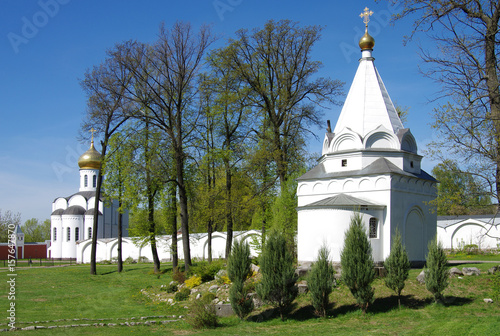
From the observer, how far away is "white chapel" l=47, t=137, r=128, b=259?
50.1 metres

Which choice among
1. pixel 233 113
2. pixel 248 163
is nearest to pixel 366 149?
pixel 248 163

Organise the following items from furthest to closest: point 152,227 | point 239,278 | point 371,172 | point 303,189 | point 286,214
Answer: point 152,227
point 286,214
point 303,189
point 371,172
point 239,278

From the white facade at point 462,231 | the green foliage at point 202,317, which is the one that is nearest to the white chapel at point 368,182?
the green foliage at point 202,317

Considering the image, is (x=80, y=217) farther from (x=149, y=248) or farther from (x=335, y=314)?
(x=335, y=314)

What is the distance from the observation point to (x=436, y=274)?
14.8m

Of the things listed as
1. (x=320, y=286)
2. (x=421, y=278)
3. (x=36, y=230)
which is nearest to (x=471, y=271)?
(x=421, y=278)

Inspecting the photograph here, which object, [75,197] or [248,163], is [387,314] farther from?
[75,197]

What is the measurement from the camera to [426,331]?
39.1ft

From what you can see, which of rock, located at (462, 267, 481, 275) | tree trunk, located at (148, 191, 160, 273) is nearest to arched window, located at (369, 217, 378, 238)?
rock, located at (462, 267, 481, 275)

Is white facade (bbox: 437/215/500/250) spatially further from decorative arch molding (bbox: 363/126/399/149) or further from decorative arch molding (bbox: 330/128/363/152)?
decorative arch molding (bbox: 330/128/363/152)

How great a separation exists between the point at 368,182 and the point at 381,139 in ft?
7.20

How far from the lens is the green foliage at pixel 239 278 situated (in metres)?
15.2

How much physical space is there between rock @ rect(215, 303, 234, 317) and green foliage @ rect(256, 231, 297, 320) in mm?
1405

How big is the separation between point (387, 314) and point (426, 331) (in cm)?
273
